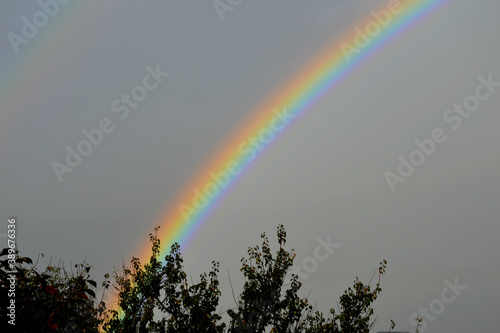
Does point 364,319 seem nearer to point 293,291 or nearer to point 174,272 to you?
point 293,291

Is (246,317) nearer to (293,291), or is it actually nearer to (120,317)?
(293,291)

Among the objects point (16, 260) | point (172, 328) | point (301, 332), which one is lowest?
point (16, 260)

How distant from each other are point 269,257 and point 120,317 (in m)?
5.72

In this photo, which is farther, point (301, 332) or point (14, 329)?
point (301, 332)

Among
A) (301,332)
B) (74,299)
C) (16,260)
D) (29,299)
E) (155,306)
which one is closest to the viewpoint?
(16,260)

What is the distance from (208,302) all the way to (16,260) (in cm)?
1486

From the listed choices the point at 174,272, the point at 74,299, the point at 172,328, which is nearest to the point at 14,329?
the point at 74,299

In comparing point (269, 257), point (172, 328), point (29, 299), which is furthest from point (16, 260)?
point (269, 257)

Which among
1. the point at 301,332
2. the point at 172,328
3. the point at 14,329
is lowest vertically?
the point at 14,329

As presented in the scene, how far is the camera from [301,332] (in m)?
→ 19.0

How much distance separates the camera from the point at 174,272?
20891mm

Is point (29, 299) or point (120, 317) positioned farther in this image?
point (120, 317)

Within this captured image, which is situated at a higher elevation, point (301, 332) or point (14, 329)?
point (301, 332)

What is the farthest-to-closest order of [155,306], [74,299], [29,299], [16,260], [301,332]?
[155,306] < [301,332] < [29,299] < [74,299] < [16,260]
